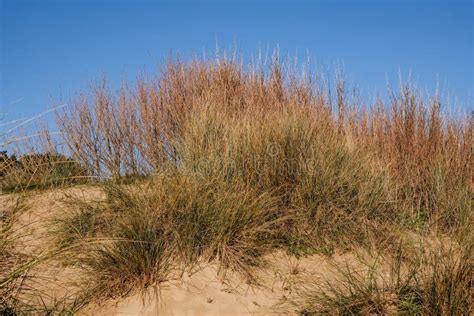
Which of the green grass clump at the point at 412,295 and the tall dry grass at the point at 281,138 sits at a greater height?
the tall dry grass at the point at 281,138

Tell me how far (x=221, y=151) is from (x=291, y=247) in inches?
61.2

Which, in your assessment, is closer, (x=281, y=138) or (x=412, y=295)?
(x=412, y=295)

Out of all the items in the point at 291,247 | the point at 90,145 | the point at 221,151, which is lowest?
the point at 291,247

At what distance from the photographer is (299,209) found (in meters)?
5.15

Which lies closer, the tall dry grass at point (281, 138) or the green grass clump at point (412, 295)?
the green grass clump at point (412, 295)

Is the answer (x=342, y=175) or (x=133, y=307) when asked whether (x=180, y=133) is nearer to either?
(x=342, y=175)

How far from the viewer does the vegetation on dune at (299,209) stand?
12.2 feet

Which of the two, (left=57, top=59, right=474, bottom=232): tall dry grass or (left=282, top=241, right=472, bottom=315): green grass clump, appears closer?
(left=282, top=241, right=472, bottom=315): green grass clump

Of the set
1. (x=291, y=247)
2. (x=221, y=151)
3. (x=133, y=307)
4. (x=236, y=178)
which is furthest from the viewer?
(x=221, y=151)

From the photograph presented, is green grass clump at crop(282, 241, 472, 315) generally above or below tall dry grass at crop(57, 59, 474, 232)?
below

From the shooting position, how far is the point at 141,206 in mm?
4660

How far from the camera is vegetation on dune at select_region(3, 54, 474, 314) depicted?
3.71 meters

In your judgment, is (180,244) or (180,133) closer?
(180,244)

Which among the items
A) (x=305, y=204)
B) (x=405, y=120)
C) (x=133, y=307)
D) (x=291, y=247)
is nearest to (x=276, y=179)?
(x=305, y=204)
